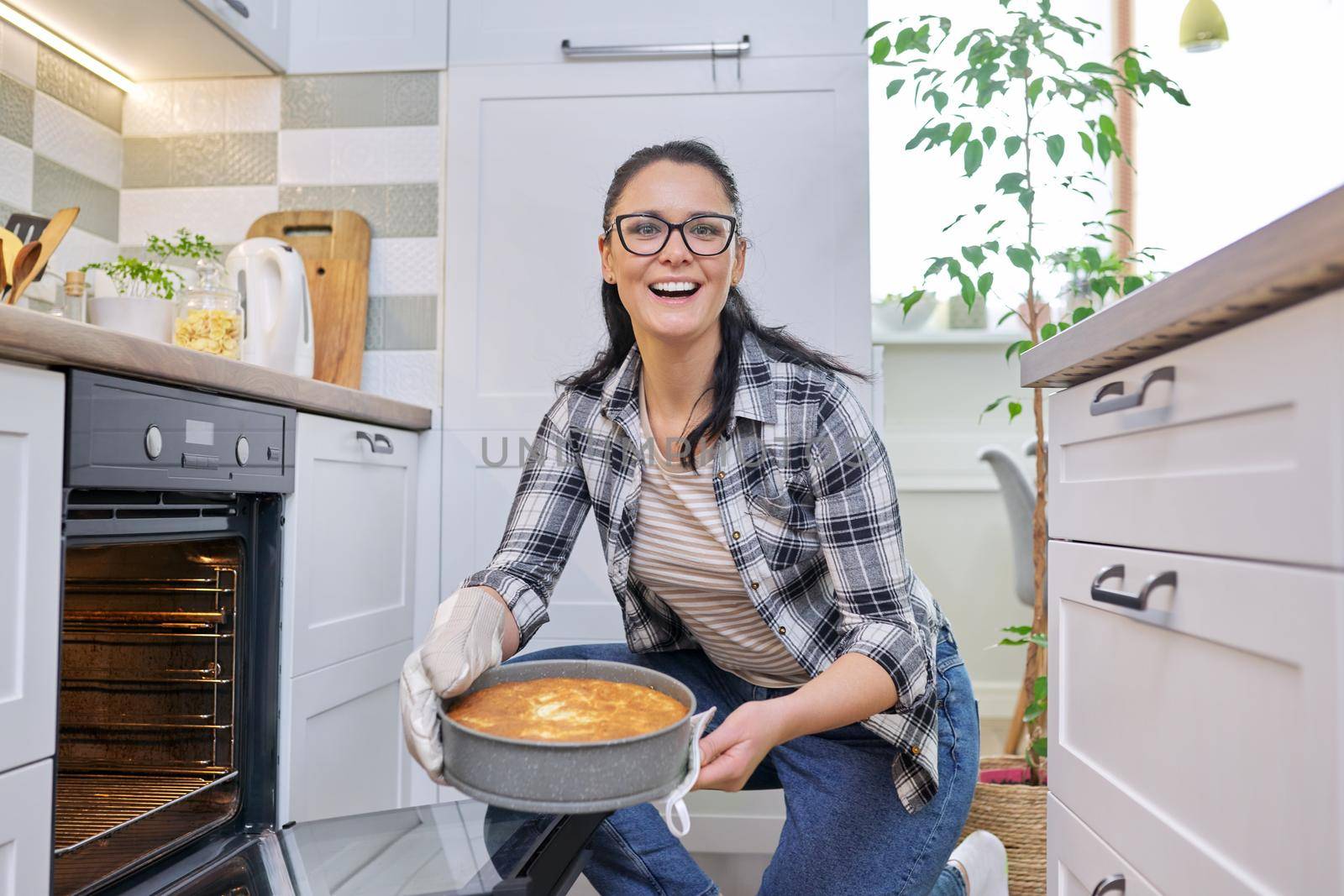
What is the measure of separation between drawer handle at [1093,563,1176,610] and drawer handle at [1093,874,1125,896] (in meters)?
0.25

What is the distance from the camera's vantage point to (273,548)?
1489 mm

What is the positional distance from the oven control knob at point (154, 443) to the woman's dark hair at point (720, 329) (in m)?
0.56

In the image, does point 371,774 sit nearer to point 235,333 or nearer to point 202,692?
point 202,692

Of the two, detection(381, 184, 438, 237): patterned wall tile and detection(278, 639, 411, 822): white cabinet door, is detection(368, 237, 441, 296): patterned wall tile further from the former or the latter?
detection(278, 639, 411, 822): white cabinet door

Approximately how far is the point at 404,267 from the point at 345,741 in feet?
3.39

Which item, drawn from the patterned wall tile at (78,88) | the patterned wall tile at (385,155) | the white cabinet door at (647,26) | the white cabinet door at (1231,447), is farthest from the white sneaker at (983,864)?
the patterned wall tile at (78,88)

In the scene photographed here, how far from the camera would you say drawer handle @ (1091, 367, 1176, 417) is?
0.83 metres

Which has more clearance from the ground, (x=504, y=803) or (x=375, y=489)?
(x=375, y=489)

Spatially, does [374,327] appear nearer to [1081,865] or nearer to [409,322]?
[409,322]

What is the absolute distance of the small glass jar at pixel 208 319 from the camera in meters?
1.76

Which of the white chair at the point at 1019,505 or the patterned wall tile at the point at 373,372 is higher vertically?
the patterned wall tile at the point at 373,372

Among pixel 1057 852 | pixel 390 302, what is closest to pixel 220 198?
pixel 390 302

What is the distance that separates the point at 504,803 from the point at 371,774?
1.18 metres

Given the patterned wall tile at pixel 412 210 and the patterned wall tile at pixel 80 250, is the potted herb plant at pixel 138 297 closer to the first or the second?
the patterned wall tile at pixel 80 250
